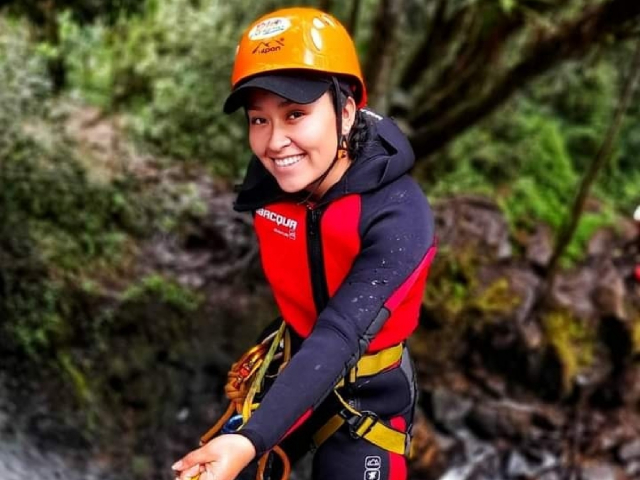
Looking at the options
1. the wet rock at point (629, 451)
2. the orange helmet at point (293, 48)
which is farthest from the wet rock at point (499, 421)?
the orange helmet at point (293, 48)

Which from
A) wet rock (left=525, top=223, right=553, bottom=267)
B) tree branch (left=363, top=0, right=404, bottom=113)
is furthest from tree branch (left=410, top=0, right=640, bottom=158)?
wet rock (left=525, top=223, right=553, bottom=267)

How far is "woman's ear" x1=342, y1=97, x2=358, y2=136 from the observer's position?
2.26m

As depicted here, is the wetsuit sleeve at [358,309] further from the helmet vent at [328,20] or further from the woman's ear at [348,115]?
the helmet vent at [328,20]

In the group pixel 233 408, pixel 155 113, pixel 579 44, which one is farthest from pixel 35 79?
pixel 233 408

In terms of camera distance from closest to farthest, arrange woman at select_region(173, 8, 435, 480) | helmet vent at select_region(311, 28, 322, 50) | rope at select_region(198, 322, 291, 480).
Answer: woman at select_region(173, 8, 435, 480)
helmet vent at select_region(311, 28, 322, 50)
rope at select_region(198, 322, 291, 480)

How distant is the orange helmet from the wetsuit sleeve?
438 mm

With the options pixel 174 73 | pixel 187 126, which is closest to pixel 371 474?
pixel 187 126

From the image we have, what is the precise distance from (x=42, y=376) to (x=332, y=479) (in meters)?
4.25

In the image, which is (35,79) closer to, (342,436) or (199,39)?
(199,39)

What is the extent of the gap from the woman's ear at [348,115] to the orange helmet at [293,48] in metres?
0.09

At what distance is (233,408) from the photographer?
8.53 ft

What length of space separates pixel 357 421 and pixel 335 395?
117 mm

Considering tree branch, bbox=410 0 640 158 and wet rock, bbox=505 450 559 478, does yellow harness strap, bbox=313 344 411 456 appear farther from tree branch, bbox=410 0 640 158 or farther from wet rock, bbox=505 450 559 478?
wet rock, bbox=505 450 559 478

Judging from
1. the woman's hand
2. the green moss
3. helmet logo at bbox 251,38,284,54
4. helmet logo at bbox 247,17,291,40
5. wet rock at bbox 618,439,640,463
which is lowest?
wet rock at bbox 618,439,640,463
